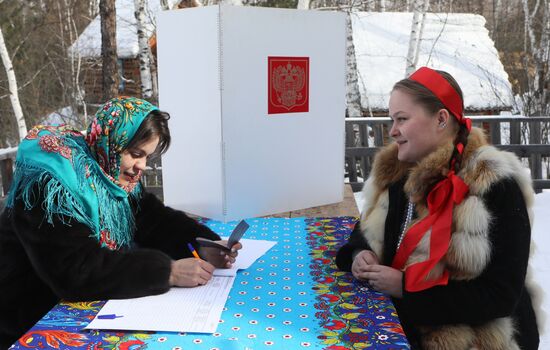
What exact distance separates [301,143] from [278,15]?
60cm

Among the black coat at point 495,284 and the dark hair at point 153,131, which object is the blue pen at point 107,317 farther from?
the black coat at point 495,284

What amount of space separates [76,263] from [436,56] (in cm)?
1359

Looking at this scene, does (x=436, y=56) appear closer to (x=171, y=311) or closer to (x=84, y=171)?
(x=84, y=171)

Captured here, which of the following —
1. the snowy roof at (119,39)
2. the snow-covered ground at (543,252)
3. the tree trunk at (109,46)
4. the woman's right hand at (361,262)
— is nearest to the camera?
the woman's right hand at (361,262)

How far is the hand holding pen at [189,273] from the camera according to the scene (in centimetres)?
158

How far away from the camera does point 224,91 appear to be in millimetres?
2449

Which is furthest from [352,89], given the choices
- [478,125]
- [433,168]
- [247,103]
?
[433,168]

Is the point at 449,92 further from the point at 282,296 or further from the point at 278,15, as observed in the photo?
the point at 278,15

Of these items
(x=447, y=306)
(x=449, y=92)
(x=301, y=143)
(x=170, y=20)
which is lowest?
(x=447, y=306)

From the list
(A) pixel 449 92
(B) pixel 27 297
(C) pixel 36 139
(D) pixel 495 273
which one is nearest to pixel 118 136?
(C) pixel 36 139

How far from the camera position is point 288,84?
2.65 meters

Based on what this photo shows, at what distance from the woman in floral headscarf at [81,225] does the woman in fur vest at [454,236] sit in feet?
1.86

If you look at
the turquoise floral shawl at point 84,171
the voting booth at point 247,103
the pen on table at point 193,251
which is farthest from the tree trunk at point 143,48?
the turquoise floral shawl at point 84,171

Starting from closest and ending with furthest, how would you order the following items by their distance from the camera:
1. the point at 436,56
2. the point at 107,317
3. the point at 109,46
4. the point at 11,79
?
1. the point at 107,317
2. the point at 109,46
3. the point at 11,79
4. the point at 436,56
